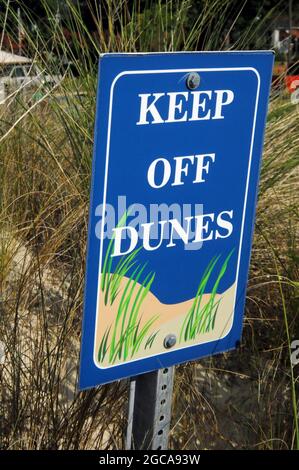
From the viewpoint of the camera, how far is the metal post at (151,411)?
1626 mm

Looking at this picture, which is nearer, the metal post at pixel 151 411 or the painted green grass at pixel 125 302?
the painted green grass at pixel 125 302

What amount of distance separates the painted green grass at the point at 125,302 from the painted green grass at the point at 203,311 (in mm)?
114

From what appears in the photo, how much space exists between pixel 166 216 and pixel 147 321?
223 millimetres

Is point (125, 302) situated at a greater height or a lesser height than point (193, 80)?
lesser

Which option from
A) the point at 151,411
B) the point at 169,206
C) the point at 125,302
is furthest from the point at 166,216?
the point at 151,411

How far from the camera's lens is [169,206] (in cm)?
151

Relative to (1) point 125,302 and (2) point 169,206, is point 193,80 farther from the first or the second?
(1) point 125,302

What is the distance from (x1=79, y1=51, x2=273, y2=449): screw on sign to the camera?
1403 mm

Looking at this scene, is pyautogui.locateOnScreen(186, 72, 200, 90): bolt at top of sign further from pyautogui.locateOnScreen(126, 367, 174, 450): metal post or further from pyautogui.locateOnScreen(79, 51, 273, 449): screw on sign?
pyautogui.locateOnScreen(126, 367, 174, 450): metal post

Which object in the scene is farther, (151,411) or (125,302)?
(151,411)

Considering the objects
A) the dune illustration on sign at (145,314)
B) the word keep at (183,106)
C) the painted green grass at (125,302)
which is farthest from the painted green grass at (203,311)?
the word keep at (183,106)

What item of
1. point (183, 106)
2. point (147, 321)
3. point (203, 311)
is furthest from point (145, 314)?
point (183, 106)

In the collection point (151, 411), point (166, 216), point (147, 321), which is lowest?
point (151, 411)

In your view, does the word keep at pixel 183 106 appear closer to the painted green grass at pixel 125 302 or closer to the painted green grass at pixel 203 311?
the painted green grass at pixel 125 302
